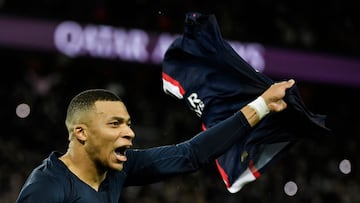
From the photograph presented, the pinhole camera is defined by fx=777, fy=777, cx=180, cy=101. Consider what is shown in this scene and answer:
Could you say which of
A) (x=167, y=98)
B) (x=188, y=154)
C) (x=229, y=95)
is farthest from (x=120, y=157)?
(x=167, y=98)

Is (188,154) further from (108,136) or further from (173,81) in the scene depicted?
(173,81)

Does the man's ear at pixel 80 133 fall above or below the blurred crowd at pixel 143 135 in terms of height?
above

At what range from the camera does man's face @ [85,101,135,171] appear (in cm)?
323

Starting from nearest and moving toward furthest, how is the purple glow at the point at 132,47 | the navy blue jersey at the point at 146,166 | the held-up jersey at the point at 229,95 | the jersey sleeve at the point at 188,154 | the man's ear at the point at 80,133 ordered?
the navy blue jersey at the point at 146,166, the man's ear at the point at 80,133, the jersey sleeve at the point at 188,154, the held-up jersey at the point at 229,95, the purple glow at the point at 132,47

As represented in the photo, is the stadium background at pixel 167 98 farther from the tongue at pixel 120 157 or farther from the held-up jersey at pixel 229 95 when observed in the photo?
the tongue at pixel 120 157

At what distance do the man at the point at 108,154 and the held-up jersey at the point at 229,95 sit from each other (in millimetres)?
408

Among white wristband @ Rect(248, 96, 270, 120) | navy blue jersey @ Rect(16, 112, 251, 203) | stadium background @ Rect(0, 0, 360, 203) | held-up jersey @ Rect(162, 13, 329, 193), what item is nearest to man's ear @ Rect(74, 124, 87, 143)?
navy blue jersey @ Rect(16, 112, 251, 203)

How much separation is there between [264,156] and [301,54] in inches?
267

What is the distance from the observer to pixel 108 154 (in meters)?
3.24

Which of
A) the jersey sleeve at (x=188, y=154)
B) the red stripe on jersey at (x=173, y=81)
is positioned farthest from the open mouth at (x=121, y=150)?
the red stripe on jersey at (x=173, y=81)

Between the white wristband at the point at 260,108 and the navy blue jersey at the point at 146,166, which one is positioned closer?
the navy blue jersey at the point at 146,166

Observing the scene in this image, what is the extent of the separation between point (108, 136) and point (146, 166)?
35 cm

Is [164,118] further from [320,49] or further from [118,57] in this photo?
[320,49]

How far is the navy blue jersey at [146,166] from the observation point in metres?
3.16
